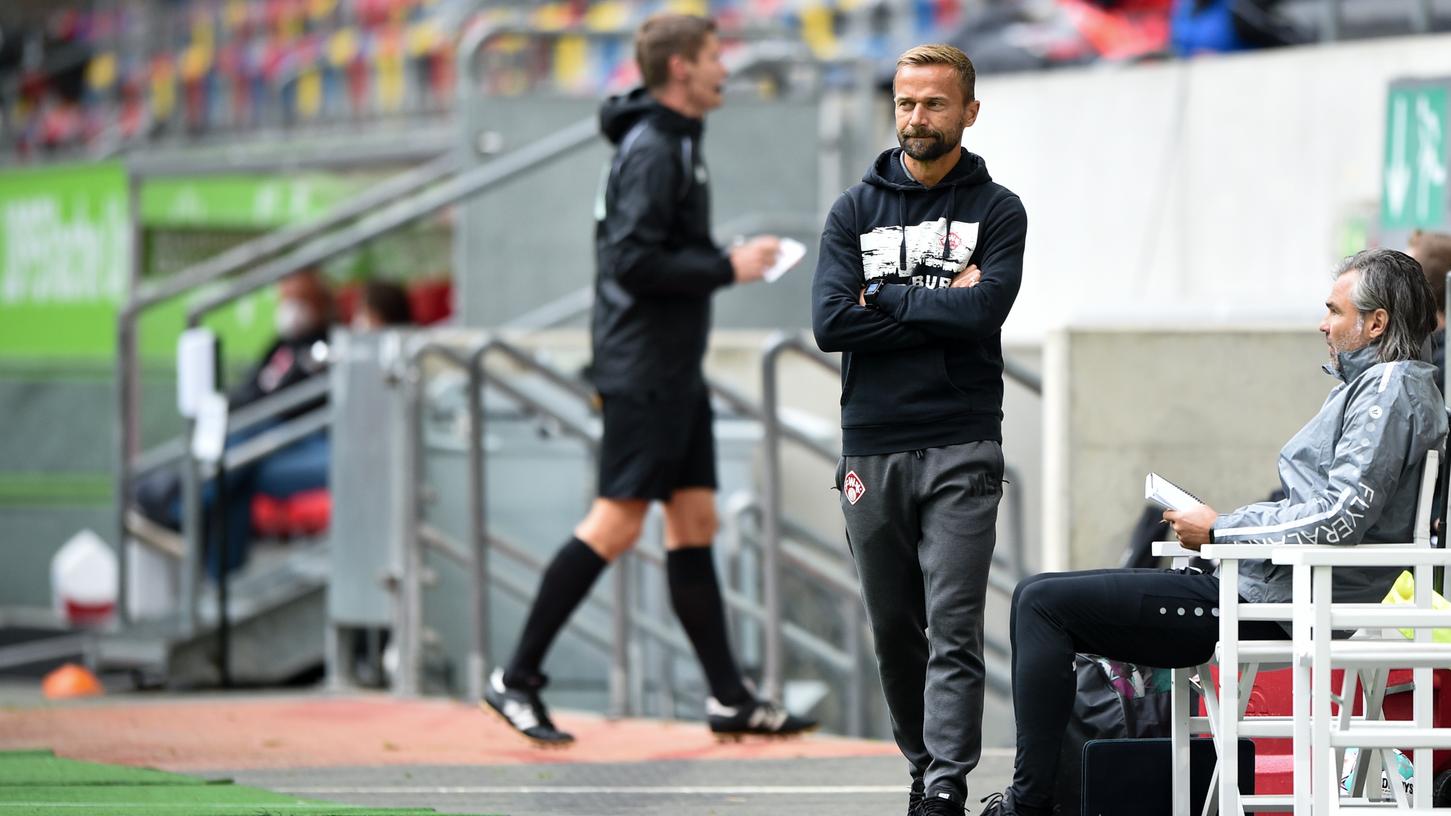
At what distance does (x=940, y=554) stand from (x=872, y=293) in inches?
20.5

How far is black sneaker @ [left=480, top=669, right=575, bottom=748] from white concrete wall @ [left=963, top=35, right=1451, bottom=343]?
10.8 ft

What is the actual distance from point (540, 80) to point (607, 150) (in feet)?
8.44

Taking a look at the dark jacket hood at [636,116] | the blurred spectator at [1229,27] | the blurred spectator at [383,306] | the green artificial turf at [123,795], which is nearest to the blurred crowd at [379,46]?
the blurred spectator at [1229,27]

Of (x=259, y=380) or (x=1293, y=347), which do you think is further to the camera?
(x=259, y=380)

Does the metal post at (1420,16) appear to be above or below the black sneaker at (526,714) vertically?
above

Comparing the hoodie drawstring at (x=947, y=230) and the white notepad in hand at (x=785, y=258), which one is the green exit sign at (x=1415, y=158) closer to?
the white notepad in hand at (x=785, y=258)

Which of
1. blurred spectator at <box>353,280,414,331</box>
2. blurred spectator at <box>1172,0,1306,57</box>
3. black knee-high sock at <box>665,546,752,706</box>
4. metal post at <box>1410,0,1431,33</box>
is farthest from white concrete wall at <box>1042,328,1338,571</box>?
blurred spectator at <box>353,280,414,331</box>

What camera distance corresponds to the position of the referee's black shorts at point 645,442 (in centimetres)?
622

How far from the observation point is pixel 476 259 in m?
10.4

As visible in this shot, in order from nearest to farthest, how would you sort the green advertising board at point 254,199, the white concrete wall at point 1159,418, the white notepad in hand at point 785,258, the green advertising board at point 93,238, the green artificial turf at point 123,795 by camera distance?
the green artificial turf at point 123,795
the white notepad in hand at point 785,258
the white concrete wall at point 1159,418
the green advertising board at point 93,238
the green advertising board at point 254,199

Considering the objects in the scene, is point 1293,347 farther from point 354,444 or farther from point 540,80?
point 540,80

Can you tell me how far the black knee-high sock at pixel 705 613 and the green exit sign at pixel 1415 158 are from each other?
2019mm

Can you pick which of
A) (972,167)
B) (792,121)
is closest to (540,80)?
(792,121)

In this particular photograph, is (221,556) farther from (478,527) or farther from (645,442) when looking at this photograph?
(645,442)
